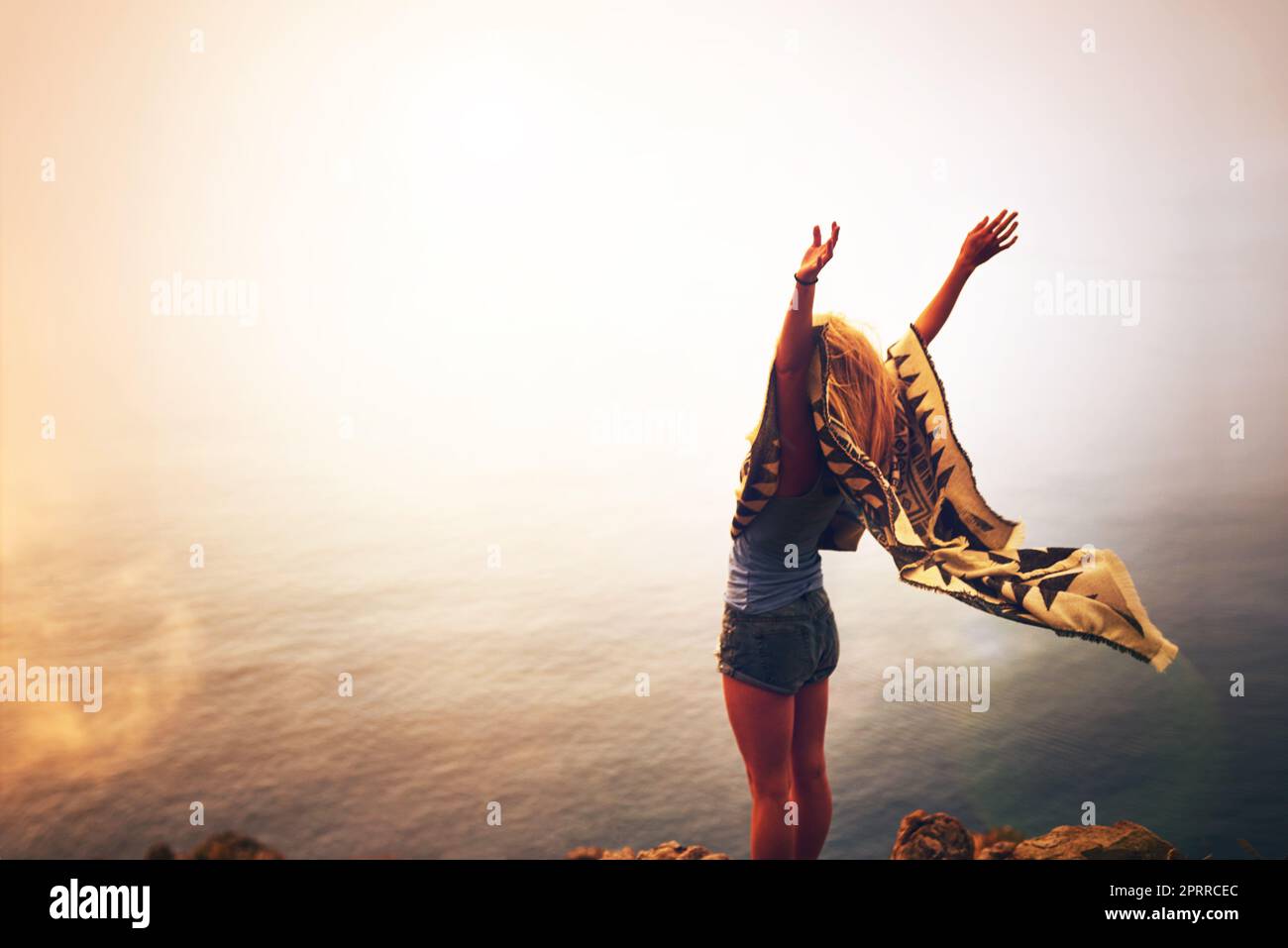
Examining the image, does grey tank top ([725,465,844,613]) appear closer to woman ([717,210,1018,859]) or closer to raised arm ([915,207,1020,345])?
woman ([717,210,1018,859])

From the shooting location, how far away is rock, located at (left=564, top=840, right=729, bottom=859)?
8.87 feet

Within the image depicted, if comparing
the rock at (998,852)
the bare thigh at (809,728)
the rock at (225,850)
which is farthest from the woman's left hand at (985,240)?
the rock at (225,850)

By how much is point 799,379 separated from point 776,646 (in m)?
0.57

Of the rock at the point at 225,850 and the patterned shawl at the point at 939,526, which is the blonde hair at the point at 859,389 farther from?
the rock at the point at 225,850

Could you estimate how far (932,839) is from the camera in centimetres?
264

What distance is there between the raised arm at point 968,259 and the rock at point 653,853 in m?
1.55

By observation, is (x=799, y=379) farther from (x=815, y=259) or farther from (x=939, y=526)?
(x=939, y=526)

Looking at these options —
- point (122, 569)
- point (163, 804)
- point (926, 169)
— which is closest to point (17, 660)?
point (122, 569)

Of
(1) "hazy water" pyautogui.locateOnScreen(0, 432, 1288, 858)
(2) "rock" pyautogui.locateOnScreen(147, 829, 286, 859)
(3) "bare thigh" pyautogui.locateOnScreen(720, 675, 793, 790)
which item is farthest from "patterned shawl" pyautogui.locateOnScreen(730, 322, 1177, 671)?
(2) "rock" pyautogui.locateOnScreen(147, 829, 286, 859)

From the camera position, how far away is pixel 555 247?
334 centimetres

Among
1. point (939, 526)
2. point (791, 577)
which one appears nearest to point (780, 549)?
point (791, 577)

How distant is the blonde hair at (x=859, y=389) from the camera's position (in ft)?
6.59

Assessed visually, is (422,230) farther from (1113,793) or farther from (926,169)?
(1113,793)

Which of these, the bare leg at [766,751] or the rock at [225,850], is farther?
the rock at [225,850]
